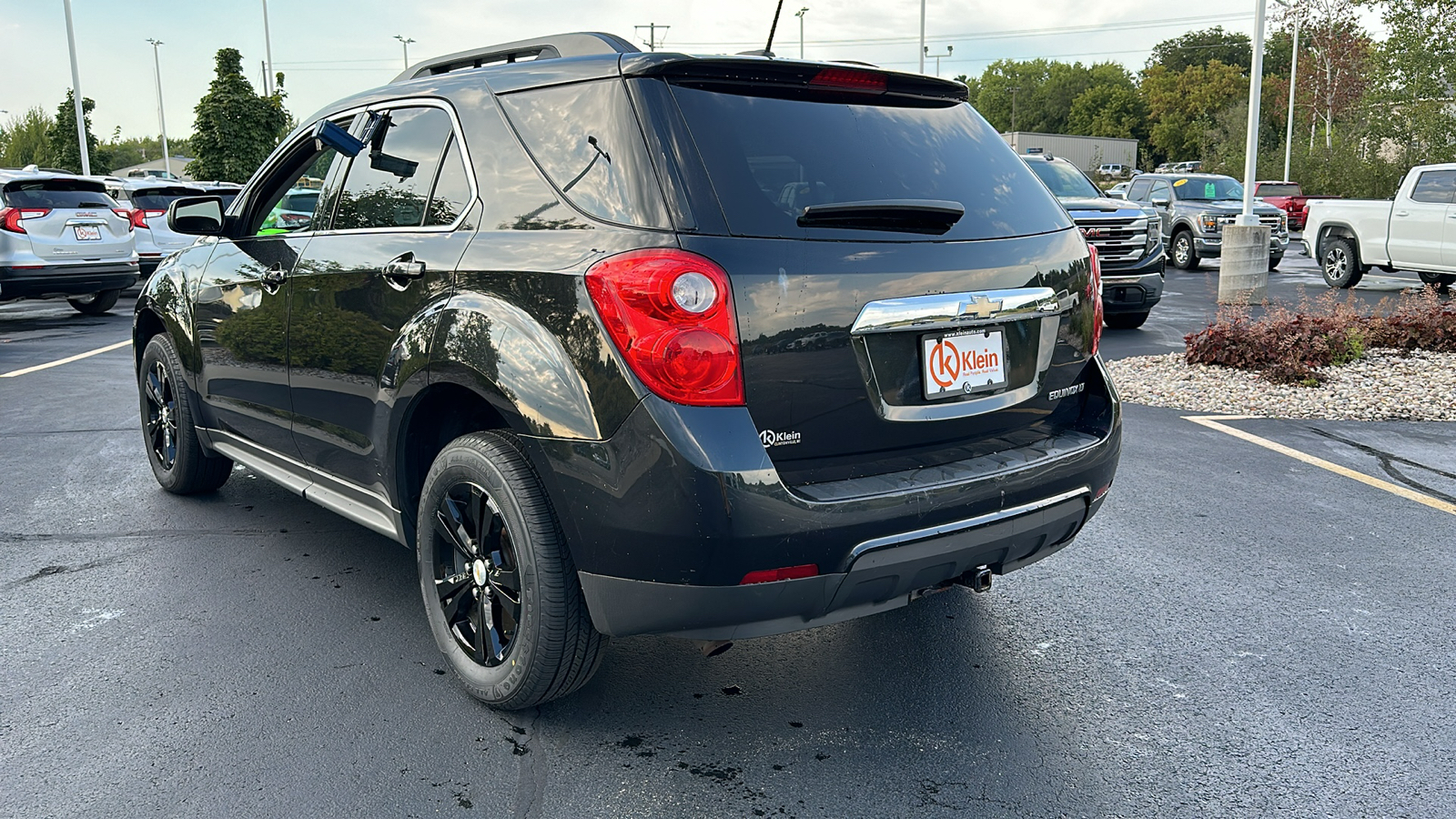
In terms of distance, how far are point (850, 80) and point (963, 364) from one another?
0.88 metres

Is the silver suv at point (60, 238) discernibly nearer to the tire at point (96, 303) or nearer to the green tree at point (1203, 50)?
the tire at point (96, 303)

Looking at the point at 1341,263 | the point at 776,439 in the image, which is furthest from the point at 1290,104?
the point at 776,439

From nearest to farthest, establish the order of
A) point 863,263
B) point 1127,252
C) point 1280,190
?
1. point 863,263
2. point 1127,252
3. point 1280,190

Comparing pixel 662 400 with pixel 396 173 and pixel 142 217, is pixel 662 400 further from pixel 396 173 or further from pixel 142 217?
pixel 142 217

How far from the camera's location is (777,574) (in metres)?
2.69

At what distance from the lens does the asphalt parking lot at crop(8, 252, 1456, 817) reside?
2.82 metres

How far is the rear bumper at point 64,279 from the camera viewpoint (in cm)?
1326

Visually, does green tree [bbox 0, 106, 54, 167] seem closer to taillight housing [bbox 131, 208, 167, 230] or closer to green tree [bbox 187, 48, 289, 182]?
green tree [bbox 187, 48, 289, 182]

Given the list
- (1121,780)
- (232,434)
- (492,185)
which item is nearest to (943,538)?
(1121,780)

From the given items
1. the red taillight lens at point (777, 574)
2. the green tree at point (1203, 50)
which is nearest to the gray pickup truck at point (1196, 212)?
the red taillight lens at point (777, 574)

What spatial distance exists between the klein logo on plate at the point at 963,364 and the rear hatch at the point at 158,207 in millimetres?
16853

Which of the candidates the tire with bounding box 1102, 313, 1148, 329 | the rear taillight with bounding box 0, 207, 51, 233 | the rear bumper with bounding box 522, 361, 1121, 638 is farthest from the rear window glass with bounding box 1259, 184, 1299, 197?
the rear bumper with bounding box 522, 361, 1121, 638

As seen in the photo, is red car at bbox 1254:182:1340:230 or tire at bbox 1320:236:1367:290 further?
red car at bbox 1254:182:1340:230

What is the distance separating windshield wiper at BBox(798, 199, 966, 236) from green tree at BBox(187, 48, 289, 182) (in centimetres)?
3771
